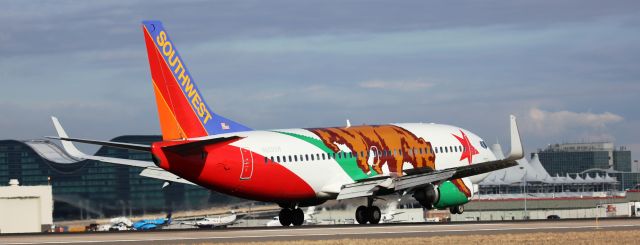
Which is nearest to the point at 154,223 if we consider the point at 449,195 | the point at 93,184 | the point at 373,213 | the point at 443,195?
the point at 93,184

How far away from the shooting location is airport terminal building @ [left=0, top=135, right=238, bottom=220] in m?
87.6

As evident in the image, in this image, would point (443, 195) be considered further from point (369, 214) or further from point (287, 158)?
point (287, 158)

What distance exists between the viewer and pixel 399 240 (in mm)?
41781

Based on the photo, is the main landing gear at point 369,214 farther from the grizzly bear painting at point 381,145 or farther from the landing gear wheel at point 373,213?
the grizzly bear painting at point 381,145

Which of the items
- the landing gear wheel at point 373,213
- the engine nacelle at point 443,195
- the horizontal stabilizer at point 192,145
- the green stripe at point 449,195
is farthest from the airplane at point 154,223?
the horizontal stabilizer at point 192,145

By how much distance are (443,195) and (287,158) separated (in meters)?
7.39

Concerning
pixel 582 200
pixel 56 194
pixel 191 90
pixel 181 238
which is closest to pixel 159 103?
pixel 191 90

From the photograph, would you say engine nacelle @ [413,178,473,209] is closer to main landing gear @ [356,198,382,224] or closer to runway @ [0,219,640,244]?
main landing gear @ [356,198,382,224]

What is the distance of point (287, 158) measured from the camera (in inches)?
2248

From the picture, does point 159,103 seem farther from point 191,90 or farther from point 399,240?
point 399,240

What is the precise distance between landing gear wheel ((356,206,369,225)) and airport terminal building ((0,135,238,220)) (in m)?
24.0

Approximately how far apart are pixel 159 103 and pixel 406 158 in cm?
1326

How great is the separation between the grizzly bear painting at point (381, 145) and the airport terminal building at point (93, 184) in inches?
892

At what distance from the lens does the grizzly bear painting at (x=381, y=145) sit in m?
59.8
